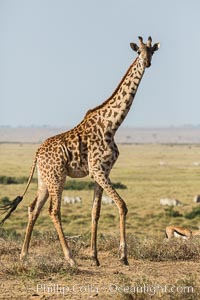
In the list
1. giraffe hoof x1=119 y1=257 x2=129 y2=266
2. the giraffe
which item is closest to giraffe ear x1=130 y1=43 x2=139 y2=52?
the giraffe

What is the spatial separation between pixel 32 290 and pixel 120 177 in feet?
188

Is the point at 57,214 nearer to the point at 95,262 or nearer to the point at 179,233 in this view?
the point at 95,262

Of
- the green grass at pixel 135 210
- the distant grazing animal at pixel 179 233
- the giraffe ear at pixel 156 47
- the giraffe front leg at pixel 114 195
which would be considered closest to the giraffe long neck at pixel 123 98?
the giraffe ear at pixel 156 47

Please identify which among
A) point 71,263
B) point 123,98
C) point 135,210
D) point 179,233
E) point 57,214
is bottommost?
point 135,210

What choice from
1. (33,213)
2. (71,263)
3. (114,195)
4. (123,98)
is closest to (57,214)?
(33,213)

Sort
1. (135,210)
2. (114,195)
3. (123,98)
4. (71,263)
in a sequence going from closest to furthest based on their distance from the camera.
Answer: (71,263), (114,195), (123,98), (135,210)

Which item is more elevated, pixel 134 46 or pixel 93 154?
pixel 134 46

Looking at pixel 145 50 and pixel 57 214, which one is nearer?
pixel 57 214

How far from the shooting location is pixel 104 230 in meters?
26.7

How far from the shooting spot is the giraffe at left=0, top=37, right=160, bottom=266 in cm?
1128

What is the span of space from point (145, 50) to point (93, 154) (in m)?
1.91

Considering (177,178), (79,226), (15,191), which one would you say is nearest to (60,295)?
(79,226)

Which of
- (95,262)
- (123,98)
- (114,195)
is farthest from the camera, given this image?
(123,98)

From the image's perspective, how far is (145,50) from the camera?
11703mm
